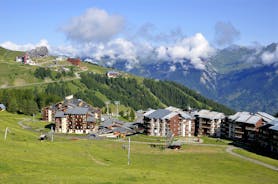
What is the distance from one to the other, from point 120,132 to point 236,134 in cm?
6160

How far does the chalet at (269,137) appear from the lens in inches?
6250

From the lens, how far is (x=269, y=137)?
16412 centimetres

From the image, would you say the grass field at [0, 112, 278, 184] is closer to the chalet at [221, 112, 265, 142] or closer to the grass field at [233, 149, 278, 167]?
the grass field at [233, 149, 278, 167]

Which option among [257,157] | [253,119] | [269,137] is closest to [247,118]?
[253,119]

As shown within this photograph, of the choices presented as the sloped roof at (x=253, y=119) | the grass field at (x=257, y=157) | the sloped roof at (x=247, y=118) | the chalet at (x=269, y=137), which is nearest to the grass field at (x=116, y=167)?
the grass field at (x=257, y=157)

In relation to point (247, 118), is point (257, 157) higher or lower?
lower

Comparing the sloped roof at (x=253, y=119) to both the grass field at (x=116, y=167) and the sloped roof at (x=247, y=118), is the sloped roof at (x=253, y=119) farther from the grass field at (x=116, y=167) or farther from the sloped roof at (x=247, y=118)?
the grass field at (x=116, y=167)

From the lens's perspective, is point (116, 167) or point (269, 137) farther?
point (269, 137)

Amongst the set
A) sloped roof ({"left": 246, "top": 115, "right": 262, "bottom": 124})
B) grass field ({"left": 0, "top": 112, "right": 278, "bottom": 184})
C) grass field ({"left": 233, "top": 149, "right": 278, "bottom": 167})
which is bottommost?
grass field ({"left": 233, "top": 149, "right": 278, "bottom": 167})

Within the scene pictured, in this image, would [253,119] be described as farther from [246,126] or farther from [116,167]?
[116,167]

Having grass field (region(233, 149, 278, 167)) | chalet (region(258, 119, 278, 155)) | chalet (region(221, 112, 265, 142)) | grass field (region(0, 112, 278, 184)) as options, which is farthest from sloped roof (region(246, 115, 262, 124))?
grass field (region(0, 112, 278, 184))

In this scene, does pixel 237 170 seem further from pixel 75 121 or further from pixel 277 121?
pixel 75 121

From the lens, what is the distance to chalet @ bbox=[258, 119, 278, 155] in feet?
521

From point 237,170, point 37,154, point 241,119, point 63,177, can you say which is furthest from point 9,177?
point 241,119
